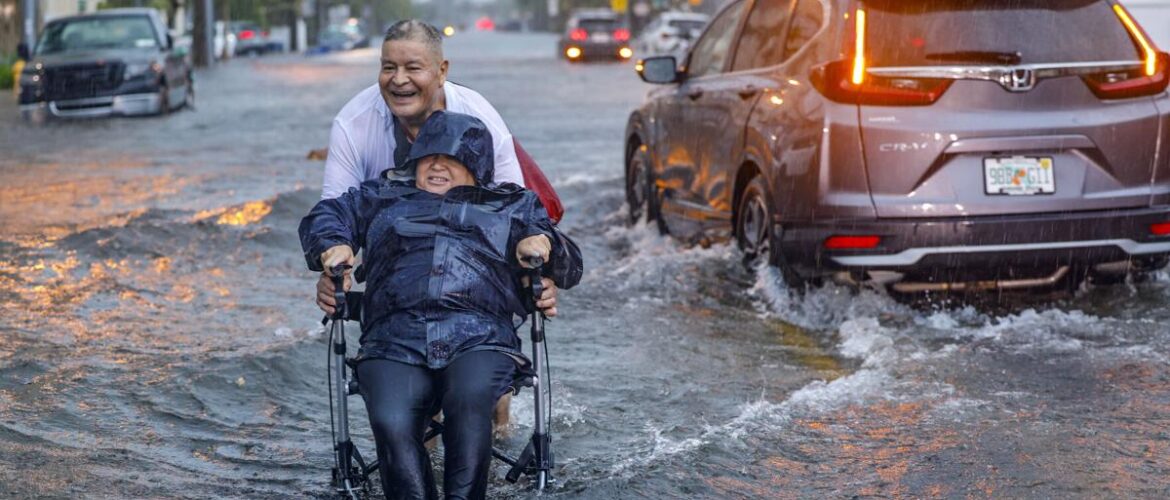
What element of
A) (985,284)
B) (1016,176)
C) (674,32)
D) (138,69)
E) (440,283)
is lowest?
(674,32)

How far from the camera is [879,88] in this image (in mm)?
7457

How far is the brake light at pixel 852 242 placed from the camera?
7.43 meters

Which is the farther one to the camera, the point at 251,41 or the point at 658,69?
the point at 251,41

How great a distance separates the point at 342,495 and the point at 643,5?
7451 cm

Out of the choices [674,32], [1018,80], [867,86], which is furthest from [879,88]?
[674,32]

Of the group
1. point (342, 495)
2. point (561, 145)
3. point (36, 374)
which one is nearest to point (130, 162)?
point (561, 145)

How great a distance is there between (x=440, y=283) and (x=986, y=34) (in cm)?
383

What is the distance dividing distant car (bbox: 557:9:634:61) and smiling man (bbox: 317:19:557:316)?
4333cm

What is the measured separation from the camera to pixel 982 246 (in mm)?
7383

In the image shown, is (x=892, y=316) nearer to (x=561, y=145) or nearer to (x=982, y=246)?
(x=982, y=246)

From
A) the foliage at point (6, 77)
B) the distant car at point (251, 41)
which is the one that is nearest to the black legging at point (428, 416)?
the foliage at point (6, 77)

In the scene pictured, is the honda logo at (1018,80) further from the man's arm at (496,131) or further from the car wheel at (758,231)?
the man's arm at (496,131)

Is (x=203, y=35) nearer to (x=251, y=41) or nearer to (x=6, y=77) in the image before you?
(x=6, y=77)

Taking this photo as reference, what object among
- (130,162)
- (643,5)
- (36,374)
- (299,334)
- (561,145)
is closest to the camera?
(36,374)
